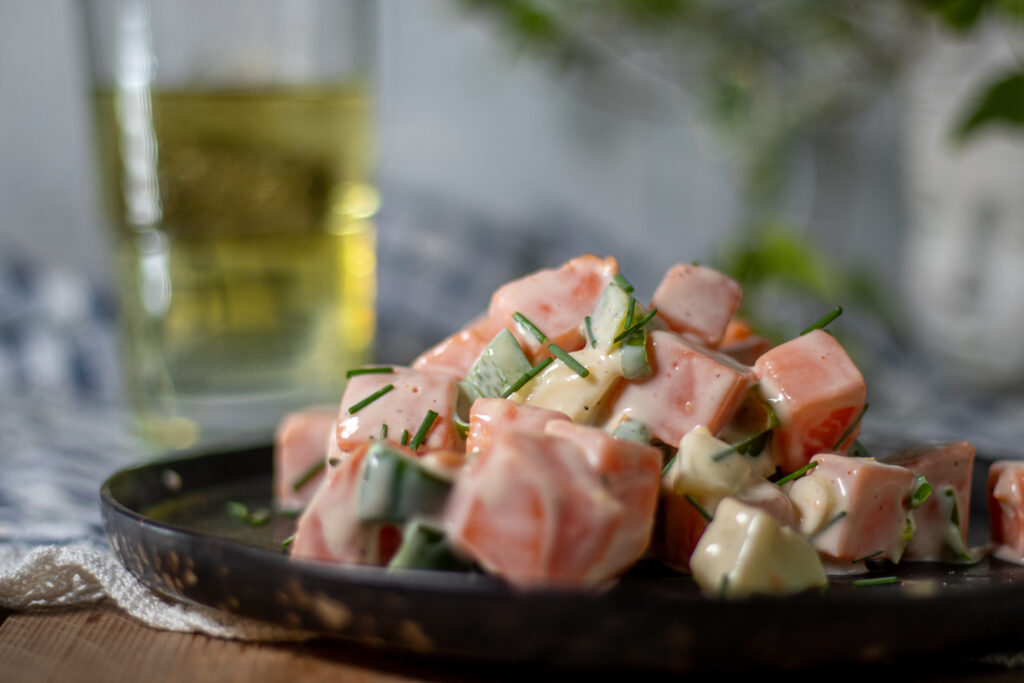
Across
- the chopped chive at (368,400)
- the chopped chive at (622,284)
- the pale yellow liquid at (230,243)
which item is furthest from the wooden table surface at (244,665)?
the pale yellow liquid at (230,243)

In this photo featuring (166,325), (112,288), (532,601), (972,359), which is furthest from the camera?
(112,288)

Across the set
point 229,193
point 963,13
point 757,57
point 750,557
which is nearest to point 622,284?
point 750,557

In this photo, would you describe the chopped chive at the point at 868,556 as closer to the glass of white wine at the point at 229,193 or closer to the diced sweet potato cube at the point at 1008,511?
the diced sweet potato cube at the point at 1008,511

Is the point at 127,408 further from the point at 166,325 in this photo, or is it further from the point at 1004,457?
the point at 1004,457

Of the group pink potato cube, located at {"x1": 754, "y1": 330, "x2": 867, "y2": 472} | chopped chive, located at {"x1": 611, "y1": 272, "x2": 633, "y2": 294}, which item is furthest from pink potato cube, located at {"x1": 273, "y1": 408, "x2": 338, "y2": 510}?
pink potato cube, located at {"x1": 754, "y1": 330, "x2": 867, "y2": 472}

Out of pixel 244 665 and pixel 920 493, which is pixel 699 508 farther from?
pixel 244 665

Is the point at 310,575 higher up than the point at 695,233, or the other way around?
the point at 310,575

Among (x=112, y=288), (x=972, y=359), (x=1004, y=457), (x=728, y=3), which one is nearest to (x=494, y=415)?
(x=1004, y=457)
